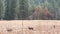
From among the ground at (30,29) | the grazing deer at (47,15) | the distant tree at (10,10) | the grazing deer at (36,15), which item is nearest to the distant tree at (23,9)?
the grazing deer at (36,15)

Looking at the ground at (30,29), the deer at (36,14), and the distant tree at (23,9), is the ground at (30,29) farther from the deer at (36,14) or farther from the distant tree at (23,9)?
the distant tree at (23,9)

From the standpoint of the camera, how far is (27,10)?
24.5 meters

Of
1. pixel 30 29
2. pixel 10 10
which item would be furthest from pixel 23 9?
pixel 30 29

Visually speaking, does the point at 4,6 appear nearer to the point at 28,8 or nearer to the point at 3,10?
the point at 3,10

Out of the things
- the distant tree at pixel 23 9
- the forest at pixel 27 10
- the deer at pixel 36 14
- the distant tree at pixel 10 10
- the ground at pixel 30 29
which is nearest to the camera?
the ground at pixel 30 29

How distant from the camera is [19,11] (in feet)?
81.1

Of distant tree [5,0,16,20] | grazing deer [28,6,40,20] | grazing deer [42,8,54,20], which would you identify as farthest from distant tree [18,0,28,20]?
grazing deer [42,8,54,20]

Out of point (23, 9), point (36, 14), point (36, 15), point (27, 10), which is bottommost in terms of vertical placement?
point (36, 15)

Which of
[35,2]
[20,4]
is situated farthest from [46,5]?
[20,4]

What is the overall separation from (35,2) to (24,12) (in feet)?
13.8

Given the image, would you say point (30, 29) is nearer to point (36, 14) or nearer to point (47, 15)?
point (47, 15)

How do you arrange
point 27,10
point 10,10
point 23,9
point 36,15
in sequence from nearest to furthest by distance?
point 10,10 < point 27,10 < point 23,9 < point 36,15

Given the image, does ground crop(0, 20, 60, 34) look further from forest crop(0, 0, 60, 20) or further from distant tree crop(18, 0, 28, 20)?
distant tree crop(18, 0, 28, 20)

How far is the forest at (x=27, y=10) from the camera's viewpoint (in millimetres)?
23641
